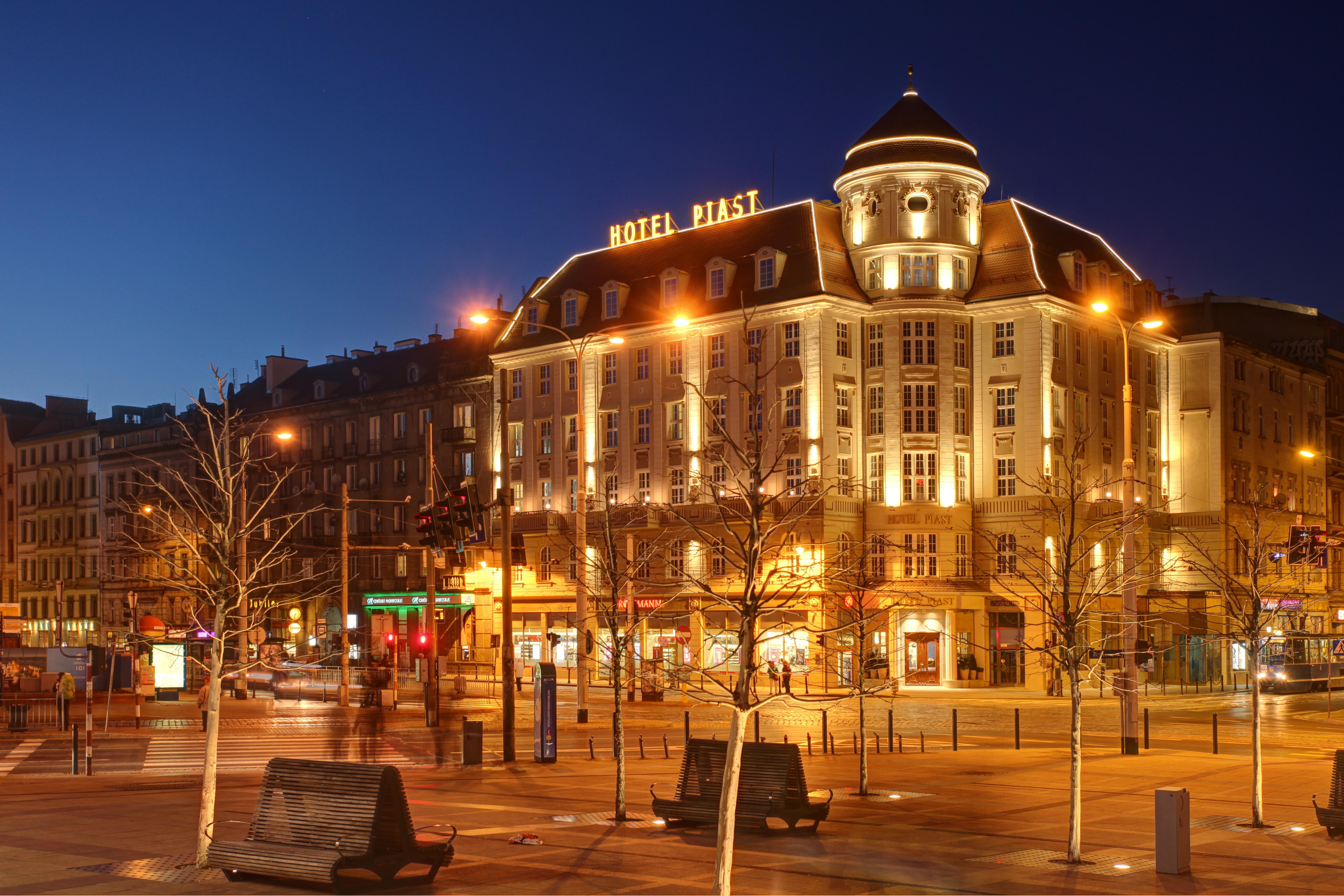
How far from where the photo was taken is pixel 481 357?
79500 mm

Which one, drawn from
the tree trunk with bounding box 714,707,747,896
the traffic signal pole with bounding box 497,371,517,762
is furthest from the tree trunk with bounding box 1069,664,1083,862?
the traffic signal pole with bounding box 497,371,517,762

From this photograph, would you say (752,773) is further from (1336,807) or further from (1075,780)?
(1336,807)

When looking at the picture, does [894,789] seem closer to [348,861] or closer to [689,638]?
[348,861]

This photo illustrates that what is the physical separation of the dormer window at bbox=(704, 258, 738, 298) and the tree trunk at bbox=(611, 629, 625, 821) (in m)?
47.3

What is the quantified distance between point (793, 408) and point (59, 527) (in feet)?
226

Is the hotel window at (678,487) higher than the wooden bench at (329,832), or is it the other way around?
the hotel window at (678,487)

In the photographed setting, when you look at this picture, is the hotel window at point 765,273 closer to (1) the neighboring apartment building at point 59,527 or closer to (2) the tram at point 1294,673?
(2) the tram at point 1294,673

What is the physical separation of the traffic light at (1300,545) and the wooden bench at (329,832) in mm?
31930

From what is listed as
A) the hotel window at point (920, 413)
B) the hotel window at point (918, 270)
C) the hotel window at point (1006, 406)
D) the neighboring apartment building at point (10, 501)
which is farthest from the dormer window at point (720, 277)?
the neighboring apartment building at point (10, 501)

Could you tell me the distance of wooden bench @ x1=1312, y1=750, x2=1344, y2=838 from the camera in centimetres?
1581

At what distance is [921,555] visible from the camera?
62594 mm

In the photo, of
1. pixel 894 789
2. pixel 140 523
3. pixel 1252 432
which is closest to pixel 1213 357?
pixel 1252 432

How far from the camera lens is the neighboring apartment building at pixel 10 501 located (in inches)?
4510

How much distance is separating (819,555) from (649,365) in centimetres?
1392
